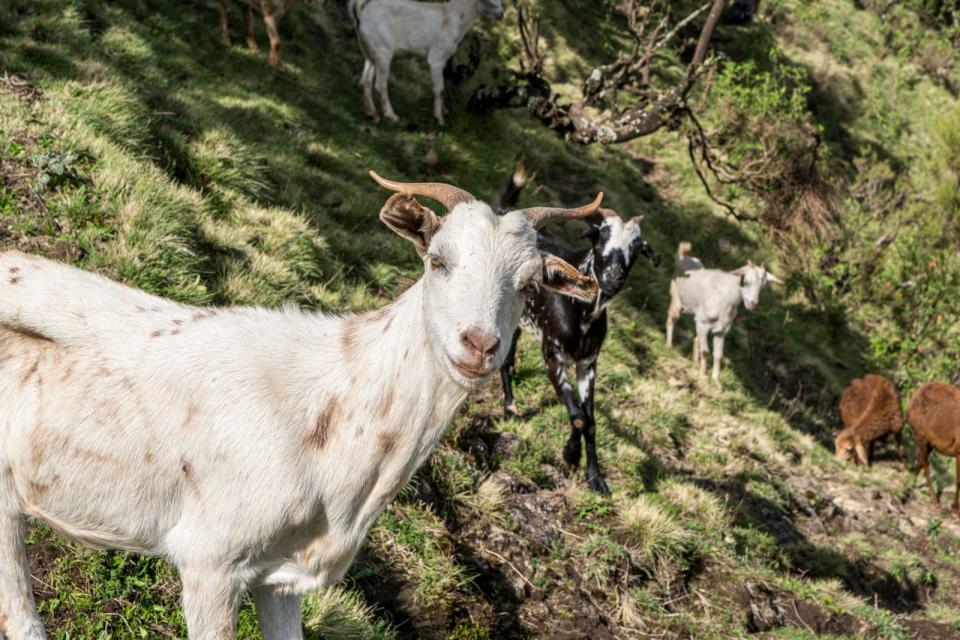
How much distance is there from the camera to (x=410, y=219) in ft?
10.8

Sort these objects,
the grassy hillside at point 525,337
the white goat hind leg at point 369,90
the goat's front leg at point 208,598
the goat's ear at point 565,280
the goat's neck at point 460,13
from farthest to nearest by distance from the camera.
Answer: the goat's neck at point 460,13 < the white goat hind leg at point 369,90 < the grassy hillside at point 525,337 < the goat's ear at point 565,280 < the goat's front leg at point 208,598

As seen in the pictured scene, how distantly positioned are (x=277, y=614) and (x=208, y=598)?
16.2 inches

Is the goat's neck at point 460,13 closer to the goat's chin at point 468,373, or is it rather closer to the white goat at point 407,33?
the white goat at point 407,33

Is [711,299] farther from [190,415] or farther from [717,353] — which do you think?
[190,415]

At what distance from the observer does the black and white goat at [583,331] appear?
24.3ft

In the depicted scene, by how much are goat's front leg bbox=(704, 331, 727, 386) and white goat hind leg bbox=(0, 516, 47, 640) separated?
32.2 ft

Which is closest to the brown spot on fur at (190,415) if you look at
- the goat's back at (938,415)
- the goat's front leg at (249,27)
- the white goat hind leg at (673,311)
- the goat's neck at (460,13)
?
the white goat hind leg at (673,311)

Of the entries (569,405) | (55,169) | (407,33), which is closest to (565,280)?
(569,405)

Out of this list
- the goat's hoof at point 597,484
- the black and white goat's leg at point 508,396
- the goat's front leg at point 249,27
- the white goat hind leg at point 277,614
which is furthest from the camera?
the goat's front leg at point 249,27

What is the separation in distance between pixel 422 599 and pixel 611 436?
3.75 m

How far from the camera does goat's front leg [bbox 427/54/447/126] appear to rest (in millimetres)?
13352

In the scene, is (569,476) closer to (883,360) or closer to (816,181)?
(883,360)

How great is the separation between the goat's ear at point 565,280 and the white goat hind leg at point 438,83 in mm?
10376

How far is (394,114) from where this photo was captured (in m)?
13.1
